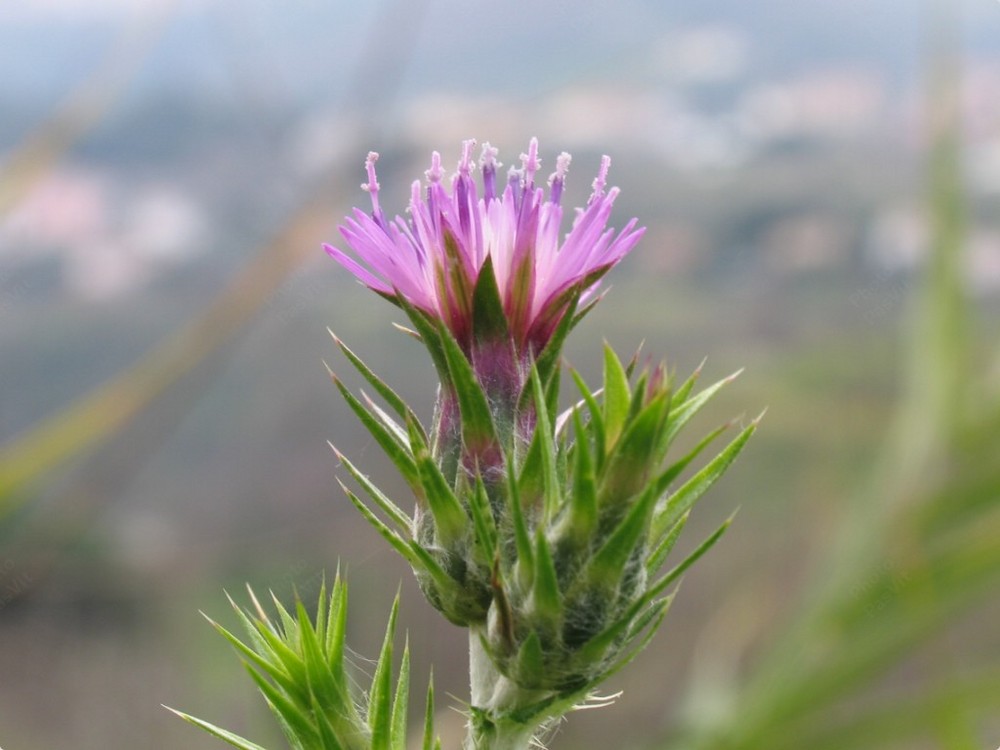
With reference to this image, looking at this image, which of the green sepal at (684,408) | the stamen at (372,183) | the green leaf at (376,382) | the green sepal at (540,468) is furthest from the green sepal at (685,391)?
the stamen at (372,183)

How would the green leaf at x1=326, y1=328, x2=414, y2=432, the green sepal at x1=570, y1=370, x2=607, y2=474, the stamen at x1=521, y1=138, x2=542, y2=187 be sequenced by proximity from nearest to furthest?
the green sepal at x1=570, y1=370, x2=607, y2=474
the green leaf at x1=326, y1=328, x2=414, y2=432
the stamen at x1=521, y1=138, x2=542, y2=187

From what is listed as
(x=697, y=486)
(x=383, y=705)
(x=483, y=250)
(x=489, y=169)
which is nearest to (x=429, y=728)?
(x=383, y=705)

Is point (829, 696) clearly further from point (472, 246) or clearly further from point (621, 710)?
point (621, 710)

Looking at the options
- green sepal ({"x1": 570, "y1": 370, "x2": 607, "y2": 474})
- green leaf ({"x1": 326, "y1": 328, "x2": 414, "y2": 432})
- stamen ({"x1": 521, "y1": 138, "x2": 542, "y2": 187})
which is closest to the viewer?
green sepal ({"x1": 570, "y1": 370, "x2": 607, "y2": 474})

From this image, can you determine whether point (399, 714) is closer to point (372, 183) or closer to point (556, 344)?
point (556, 344)

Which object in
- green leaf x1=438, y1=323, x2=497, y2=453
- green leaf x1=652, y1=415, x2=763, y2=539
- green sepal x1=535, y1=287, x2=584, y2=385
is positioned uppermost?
green sepal x1=535, y1=287, x2=584, y2=385

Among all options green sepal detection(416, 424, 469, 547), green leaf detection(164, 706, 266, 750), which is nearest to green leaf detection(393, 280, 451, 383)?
green sepal detection(416, 424, 469, 547)

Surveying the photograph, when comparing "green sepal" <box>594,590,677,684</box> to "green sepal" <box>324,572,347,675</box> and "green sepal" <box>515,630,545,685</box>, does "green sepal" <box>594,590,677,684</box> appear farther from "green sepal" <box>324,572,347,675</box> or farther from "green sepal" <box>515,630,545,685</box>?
"green sepal" <box>324,572,347,675</box>
